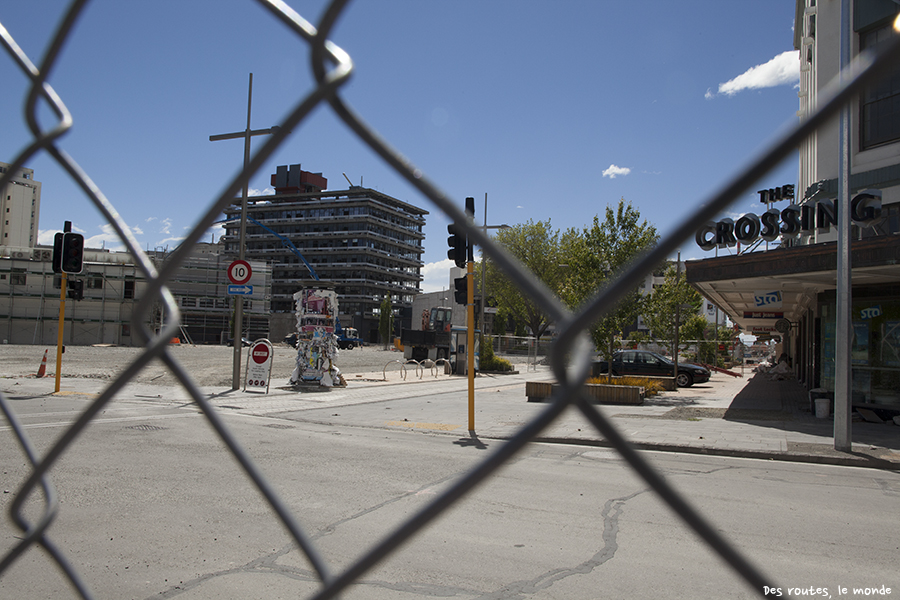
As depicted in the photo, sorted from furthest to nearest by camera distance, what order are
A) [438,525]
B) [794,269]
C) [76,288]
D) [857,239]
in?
[76,288]
[794,269]
[857,239]
[438,525]

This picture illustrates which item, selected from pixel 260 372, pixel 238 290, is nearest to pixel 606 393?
pixel 260 372

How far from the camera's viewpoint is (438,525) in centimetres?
539

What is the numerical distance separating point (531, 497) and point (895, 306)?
12054 millimetres

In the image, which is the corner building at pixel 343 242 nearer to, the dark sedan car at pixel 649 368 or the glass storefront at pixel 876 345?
the dark sedan car at pixel 649 368

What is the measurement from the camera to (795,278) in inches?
572

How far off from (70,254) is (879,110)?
18.9 metres

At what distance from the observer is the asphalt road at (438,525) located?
4.10 meters

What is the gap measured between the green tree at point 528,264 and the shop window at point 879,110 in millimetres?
51535

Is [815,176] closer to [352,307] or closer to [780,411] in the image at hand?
[780,411]

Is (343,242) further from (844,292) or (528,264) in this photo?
(844,292)

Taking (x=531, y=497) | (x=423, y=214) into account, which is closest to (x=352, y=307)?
(x=423, y=214)

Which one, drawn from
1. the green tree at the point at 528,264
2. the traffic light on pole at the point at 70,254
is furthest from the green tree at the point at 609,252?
the green tree at the point at 528,264

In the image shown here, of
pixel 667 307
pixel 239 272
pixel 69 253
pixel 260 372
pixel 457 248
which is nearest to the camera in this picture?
pixel 457 248

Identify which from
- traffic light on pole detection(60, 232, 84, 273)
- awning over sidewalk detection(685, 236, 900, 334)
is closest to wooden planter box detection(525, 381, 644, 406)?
awning over sidewalk detection(685, 236, 900, 334)
